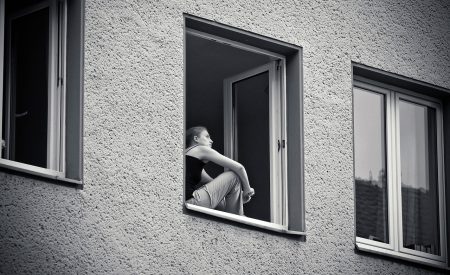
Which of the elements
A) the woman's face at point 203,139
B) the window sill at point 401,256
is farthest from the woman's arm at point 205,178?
the window sill at point 401,256

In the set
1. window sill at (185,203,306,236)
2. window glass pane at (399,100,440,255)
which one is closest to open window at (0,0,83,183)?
window sill at (185,203,306,236)

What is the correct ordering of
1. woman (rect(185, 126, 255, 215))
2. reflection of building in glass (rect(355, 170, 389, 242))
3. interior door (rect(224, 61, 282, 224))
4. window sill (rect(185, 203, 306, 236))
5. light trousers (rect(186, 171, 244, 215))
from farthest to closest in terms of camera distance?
reflection of building in glass (rect(355, 170, 389, 242))
interior door (rect(224, 61, 282, 224))
woman (rect(185, 126, 255, 215))
light trousers (rect(186, 171, 244, 215))
window sill (rect(185, 203, 306, 236))

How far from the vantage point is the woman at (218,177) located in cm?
1032

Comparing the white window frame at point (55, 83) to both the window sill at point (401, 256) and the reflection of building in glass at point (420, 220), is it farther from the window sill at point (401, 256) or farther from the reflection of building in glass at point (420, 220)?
the reflection of building in glass at point (420, 220)

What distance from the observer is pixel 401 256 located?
1136 cm

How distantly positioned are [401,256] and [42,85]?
427cm

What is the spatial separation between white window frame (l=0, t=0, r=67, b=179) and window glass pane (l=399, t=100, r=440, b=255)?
4.26 meters

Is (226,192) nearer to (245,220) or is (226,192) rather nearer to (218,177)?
(218,177)

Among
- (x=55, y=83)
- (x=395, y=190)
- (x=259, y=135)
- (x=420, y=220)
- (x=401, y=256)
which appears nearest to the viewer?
(x=55, y=83)

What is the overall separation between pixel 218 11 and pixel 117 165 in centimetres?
190

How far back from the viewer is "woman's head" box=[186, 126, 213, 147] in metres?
10.5

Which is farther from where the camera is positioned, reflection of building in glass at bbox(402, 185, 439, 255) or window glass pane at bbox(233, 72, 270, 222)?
reflection of building in glass at bbox(402, 185, 439, 255)

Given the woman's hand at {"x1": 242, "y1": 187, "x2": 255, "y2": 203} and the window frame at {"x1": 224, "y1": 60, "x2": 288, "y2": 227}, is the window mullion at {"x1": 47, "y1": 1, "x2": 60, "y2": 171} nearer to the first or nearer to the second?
the woman's hand at {"x1": 242, "y1": 187, "x2": 255, "y2": 203}

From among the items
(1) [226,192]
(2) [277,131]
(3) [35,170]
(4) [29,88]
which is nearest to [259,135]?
(2) [277,131]
